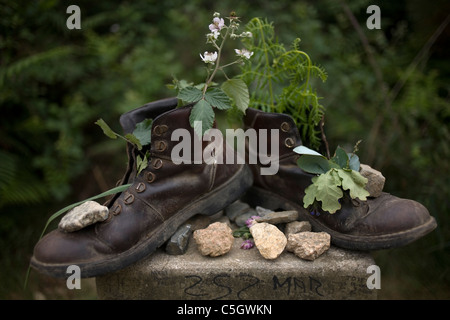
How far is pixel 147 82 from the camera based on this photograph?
2.80 metres

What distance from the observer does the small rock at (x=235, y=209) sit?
5.23 feet

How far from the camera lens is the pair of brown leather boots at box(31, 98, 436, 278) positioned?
125cm

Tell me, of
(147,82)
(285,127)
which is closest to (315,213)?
(285,127)

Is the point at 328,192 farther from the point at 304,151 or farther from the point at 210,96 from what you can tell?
the point at 210,96

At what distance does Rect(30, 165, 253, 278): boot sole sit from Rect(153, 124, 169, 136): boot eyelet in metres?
0.27

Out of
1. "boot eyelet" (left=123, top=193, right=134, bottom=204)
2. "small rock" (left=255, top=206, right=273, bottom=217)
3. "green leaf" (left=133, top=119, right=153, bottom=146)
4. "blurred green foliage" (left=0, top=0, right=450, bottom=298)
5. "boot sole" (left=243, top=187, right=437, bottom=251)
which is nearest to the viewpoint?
"boot sole" (left=243, top=187, right=437, bottom=251)

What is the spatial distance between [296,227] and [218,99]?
50 centimetres

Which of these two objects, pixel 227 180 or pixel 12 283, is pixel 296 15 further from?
pixel 12 283

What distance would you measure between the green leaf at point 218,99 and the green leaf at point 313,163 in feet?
0.99

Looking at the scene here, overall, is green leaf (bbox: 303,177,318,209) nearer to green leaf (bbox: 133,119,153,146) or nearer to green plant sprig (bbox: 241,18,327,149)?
green plant sprig (bbox: 241,18,327,149)

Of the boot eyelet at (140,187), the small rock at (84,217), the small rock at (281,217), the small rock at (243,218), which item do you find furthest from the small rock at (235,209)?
the small rock at (84,217)

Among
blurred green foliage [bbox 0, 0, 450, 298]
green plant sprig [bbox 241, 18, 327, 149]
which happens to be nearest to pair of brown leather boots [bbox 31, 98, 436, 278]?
green plant sprig [bbox 241, 18, 327, 149]

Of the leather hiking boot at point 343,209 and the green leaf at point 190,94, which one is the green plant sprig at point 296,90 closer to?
the leather hiking boot at point 343,209

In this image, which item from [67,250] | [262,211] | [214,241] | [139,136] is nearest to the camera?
[67,250]
